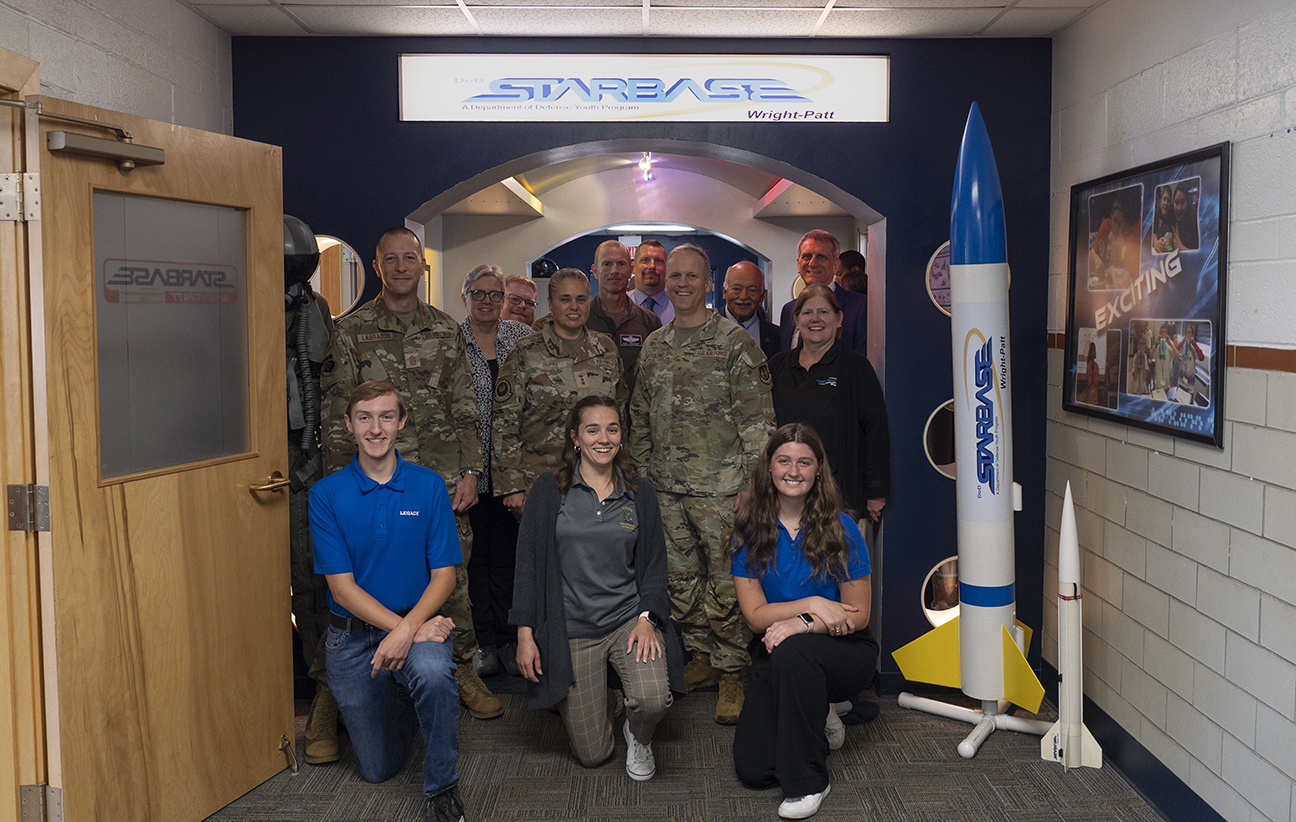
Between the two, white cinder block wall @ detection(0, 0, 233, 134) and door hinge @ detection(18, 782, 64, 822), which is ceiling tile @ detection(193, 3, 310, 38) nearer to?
white cinder block wall @ detection(0, 0, 233, 134)

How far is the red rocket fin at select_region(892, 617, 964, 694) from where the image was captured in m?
3.50

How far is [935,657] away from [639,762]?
118 centimetres

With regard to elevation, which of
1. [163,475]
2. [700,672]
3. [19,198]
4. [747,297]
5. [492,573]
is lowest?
[700,672]

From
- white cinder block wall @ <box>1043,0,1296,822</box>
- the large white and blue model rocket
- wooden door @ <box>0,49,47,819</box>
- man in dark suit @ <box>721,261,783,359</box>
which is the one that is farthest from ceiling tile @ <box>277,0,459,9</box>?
white cinder block wall @ <box>1043,0,1296,822</box>

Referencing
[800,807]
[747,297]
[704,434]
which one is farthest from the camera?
[747,297]

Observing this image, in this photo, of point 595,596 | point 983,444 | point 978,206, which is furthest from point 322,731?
point 978,206

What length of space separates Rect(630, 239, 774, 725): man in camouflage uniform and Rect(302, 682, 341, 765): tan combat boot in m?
1.28

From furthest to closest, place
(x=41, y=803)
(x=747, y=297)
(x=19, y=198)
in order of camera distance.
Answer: (x=747, y=297), (x=41, y=803), (x=19, y=198)

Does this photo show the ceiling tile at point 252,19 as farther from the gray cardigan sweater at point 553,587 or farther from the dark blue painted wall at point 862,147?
the gray cardigan sweater at point 553,587

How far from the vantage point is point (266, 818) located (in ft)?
9.29

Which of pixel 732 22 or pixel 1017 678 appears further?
pixel 732 22

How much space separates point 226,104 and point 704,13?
186 centimetres

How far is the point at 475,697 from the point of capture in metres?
3.61

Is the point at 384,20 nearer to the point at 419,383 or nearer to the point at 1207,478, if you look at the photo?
the point at 419,383
